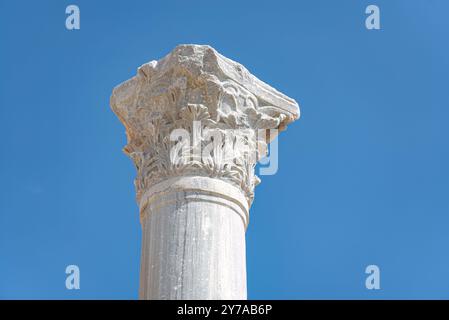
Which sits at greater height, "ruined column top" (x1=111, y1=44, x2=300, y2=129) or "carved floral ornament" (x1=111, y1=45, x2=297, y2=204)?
"ruined column top" (x1=111, y1=44, x2=300, y2=129)

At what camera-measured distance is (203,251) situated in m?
10.5

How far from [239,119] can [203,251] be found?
2.08 meters

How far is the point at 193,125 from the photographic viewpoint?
38.1ft

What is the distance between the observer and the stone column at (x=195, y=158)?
10.5 meters

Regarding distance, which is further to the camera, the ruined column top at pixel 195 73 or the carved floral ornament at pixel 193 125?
the ruined column top at pixel 195 73

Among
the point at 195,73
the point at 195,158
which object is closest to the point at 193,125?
the point at 195,158

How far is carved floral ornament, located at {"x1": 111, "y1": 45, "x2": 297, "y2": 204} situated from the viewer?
37.7 ft

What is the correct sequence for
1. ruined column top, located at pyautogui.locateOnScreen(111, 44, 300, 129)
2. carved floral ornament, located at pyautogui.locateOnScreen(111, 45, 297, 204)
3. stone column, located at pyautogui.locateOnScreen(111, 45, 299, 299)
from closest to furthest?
stone column, located at pyautogui.locateOnScreen(111, 45, 299, 299), carved floral ornament, located at pyautogui.locateOnScreen(111, 45, 297, 204), ruined column top, located at pyautogui.locateOnScreen(111, 44, 300, 129)

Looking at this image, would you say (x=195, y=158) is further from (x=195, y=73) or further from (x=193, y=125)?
(x=195, y=73)

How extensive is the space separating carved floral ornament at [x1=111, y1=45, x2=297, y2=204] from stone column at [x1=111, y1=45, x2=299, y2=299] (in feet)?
0.04

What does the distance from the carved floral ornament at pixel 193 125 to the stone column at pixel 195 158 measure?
1 cm

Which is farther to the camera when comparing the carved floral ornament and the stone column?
the carved floral ornament

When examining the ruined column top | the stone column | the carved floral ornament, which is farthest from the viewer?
the ruined column top
